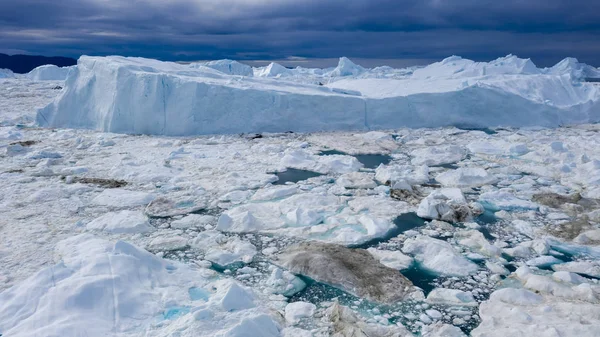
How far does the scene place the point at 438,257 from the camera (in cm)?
340

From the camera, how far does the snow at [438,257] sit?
3.26 m

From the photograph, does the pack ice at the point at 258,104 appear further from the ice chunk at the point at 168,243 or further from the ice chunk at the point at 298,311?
the ice chunk at the point at 298,311

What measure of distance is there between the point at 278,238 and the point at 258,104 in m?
5.98

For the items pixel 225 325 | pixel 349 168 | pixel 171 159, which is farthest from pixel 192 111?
pixel 225 325

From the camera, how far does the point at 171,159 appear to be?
6.97m

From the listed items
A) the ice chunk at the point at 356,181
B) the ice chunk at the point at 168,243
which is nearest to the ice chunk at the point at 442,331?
the ice chunk at the point at 168,243

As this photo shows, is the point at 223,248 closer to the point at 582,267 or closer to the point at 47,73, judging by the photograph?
the point at 582,267

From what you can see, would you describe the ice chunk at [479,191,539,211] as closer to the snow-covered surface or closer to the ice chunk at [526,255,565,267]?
the snow-covered surface

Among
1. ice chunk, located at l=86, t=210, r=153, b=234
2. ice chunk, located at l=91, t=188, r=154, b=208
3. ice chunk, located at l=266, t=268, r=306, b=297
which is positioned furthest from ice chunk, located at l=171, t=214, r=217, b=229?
ice chunk, located at l=266, t=268, r=306, b=297

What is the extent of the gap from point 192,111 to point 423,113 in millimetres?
5304

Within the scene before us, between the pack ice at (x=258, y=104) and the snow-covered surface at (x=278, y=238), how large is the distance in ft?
5.92

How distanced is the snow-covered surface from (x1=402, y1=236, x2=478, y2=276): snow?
0.5 inches

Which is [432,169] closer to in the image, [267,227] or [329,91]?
[267,227]

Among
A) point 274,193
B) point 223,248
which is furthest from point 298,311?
point 274,193
